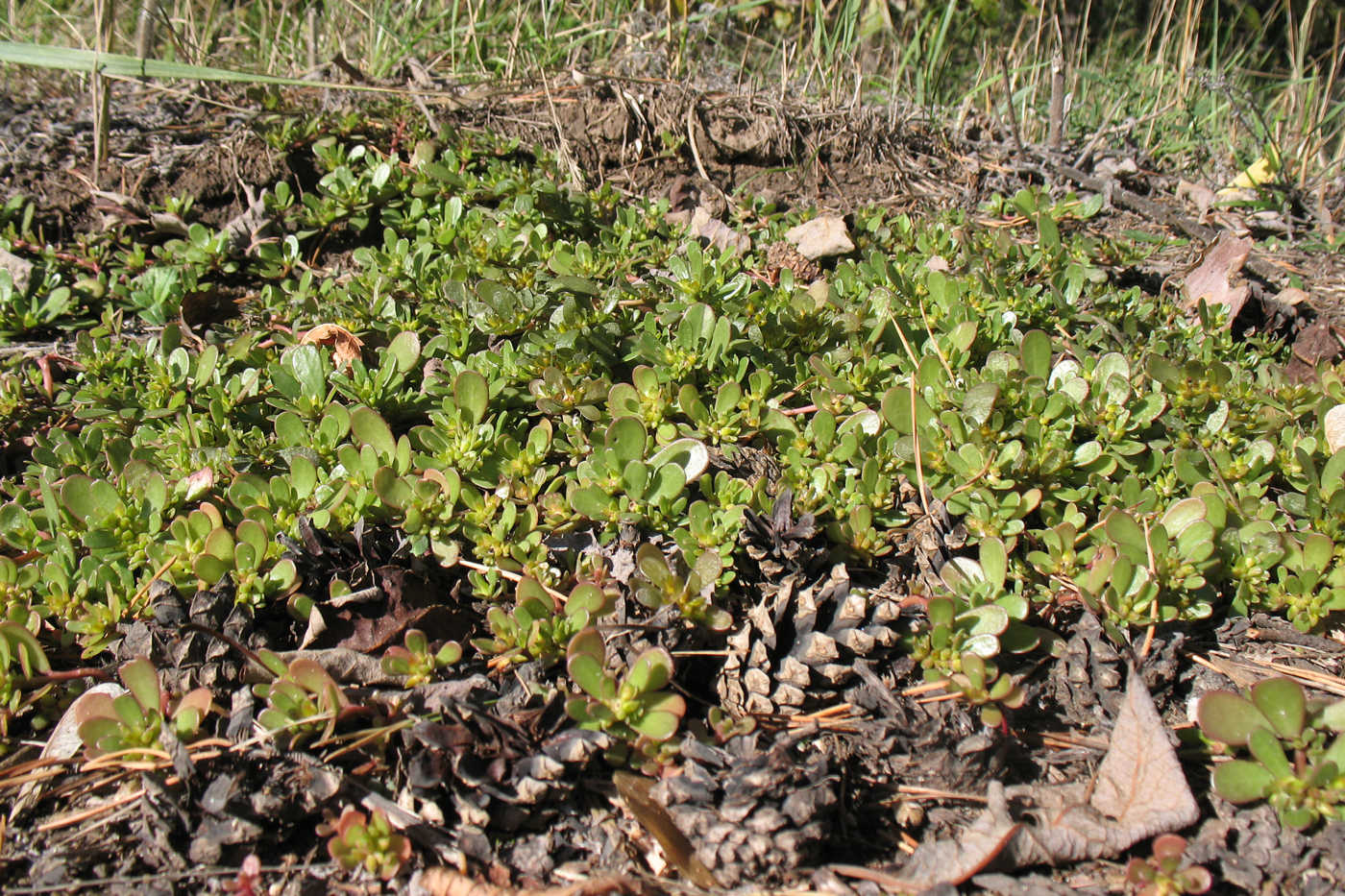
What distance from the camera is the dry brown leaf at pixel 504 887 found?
154 cm

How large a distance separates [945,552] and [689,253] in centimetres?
114

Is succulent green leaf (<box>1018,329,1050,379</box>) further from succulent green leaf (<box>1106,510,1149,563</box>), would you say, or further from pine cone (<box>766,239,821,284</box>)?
pine cone (<box>766,239,821,284</box>)

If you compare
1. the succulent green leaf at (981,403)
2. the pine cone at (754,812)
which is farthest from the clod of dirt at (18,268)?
the succulent green leaf at (981,403)

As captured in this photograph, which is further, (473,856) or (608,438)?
(608,438)

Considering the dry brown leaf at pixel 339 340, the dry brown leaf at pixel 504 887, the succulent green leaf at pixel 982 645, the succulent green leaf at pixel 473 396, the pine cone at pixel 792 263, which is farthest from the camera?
the pine cone at pixel 792 263

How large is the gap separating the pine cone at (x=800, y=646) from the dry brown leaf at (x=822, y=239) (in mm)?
1611

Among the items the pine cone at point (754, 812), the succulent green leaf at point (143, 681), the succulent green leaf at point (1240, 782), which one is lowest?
the succulent green leaf at point (143, 681)

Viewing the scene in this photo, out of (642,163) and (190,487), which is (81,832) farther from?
(642,163)

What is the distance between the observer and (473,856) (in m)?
1.62

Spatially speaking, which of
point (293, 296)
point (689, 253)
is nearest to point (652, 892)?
point (689, 253)

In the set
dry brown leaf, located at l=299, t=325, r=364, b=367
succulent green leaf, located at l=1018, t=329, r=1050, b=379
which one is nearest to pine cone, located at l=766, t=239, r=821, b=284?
succulent green leaf, located at l=1018, t=329, r=1050, b=379

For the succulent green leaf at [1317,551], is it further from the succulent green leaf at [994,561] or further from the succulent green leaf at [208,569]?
the succulent green leaf at [208,569]

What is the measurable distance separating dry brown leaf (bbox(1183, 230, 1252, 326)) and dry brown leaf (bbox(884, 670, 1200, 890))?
1.81 metres

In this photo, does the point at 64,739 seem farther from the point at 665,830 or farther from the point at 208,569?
the point at 665,830
